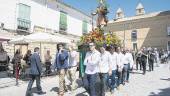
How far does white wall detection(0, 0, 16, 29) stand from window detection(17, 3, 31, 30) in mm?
544

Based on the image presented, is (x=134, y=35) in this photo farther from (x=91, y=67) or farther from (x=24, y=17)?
(x=91, y=67)

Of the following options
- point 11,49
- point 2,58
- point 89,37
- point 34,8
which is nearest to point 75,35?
point 34,8

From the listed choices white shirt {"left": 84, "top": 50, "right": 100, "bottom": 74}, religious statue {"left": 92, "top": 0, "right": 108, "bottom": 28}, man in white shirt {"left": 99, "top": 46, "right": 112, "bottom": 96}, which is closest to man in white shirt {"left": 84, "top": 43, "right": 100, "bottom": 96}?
white shirt {"left": 84, "top": 50, "right": 100, "bottom": 74}

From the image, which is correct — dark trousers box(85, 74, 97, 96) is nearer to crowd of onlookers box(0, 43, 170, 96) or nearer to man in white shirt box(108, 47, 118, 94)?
crowd of onlookers box(0, 43, 170, 96)

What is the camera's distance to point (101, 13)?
11.1 meters

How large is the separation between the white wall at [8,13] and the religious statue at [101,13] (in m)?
8.05

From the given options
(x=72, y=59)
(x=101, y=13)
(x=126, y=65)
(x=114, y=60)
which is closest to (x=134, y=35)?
(x=126, y=65)

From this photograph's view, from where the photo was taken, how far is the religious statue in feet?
36.1

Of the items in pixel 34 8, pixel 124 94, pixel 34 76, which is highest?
pixel 34 8

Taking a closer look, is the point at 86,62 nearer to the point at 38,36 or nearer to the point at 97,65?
the point at 97,65

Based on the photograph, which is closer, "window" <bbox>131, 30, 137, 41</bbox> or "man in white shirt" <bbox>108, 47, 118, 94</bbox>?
"man in white shirt" <bbox>108, 47, 118, 94</bbox>

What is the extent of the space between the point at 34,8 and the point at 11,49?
147 inches

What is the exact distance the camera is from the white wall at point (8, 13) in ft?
54.5

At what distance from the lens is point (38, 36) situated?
13.1 metres
